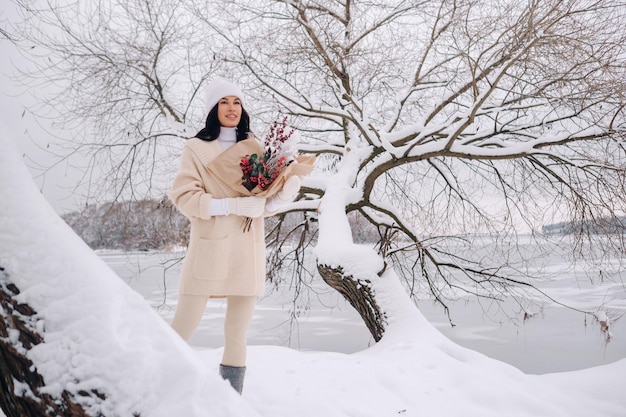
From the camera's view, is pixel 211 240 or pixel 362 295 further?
pixel 362 295

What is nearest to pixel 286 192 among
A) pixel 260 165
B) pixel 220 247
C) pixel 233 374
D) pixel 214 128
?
pixel 260 165

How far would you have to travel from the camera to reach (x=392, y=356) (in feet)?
10.3

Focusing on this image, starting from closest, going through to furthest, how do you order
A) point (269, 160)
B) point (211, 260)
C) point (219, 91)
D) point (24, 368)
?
point (24, 368) → point (211, 260) → point (269, 160) → point (219, 91)

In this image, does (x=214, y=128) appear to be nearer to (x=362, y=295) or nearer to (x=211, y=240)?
(x=211, y=240)

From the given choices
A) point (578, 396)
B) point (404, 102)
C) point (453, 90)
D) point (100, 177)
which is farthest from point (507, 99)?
point (100, 177)

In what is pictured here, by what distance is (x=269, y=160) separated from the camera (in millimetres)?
2285

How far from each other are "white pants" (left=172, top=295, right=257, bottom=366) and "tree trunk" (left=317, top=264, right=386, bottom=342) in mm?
1907

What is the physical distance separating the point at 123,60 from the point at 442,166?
155 inches

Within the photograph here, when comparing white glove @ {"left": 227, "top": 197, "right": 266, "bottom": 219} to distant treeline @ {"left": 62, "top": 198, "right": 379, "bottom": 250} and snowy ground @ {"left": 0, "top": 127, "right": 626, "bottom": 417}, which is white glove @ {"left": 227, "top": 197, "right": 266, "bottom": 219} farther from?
distant treeline @ {"left": 62, "top": 198, "right": 379, "bottom": 250}

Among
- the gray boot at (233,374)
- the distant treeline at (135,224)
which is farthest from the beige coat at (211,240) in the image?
the distant treeline at (135,224)

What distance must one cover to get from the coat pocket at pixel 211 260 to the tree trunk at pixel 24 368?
1.16m

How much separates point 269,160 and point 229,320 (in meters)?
0.83

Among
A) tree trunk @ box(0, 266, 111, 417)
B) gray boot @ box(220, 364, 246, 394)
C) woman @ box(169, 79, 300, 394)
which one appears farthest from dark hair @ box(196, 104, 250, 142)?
tree trunk @ box(0, 266, 111, 417)

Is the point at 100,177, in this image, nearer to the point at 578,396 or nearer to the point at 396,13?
the point at 396,13
